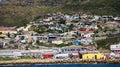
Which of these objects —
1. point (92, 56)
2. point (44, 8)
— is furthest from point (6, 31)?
point (92, 56)

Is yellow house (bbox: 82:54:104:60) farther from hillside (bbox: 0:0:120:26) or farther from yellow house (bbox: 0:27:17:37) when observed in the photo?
hillside (bbox: 0:0:120:26)

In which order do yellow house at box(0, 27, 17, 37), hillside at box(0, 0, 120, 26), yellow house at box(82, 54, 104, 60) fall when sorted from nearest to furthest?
yellow house at box(82, 54, 104, 60) → yellow house at box(0, 27, 17, 37) → hillside at box(0, 0, 120, 26)

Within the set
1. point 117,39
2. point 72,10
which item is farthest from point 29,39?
point 72,10

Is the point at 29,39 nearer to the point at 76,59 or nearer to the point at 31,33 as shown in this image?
the point at 31,33

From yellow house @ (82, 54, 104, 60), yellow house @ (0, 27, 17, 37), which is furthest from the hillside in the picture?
yellow house @ (82, 54, 104, 60)

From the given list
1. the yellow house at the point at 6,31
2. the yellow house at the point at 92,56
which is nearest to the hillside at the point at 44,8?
the yellow house at the point at 6,31

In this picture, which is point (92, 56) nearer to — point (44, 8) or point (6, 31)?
point (6, 31)

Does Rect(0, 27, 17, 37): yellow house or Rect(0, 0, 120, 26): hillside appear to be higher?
Rect(0, 0, 120, 26): hillside

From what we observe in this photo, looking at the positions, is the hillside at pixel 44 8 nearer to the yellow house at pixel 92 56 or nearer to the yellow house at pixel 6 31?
the yellow house at pixel 6 31
